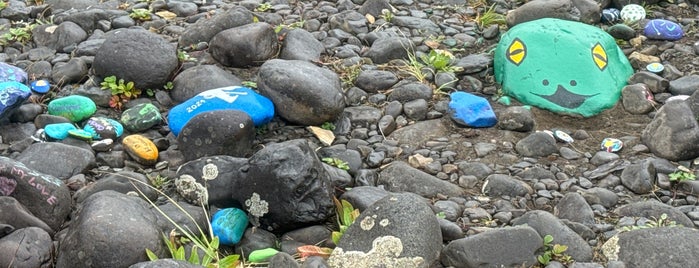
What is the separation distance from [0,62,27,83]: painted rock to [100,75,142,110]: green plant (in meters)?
0.49

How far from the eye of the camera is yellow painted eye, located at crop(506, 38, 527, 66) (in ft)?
17.6

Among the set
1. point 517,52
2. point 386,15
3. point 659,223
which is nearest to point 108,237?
point 659,223

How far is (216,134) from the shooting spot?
4449mm

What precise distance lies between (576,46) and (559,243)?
201 cm

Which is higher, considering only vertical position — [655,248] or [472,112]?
[655,248]

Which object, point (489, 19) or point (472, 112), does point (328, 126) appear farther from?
point (489, 19)

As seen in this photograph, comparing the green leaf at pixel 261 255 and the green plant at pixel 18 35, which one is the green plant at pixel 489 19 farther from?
the green plant at pixel 18 35

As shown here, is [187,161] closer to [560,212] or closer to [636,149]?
[560,212]

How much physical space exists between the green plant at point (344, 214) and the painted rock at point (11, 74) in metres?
2.30

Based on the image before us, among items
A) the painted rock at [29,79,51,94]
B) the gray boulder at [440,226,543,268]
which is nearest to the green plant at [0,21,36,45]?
the painted rock at [29,79,51,94]

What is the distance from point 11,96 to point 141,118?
0.72 meters

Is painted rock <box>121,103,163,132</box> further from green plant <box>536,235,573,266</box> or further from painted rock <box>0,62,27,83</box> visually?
green plant <box>536,235,573,266</box>

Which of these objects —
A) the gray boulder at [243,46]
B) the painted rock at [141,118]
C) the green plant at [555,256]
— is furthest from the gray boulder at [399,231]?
the gray boulder at [243,46]

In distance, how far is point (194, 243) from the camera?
3.83 m
